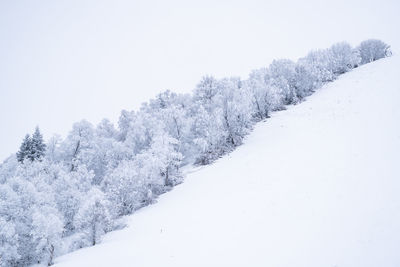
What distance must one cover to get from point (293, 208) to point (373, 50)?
61793mm

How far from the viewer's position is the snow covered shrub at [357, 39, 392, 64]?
198 feet

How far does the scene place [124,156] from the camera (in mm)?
42469

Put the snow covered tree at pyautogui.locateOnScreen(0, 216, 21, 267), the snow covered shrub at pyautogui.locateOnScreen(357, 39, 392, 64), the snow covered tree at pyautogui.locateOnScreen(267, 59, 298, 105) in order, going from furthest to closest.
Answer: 1. the snow covered shrub at pyautogui.locateOnScreen(357, 39, 392, 64)
2. the snow covered tree at pyautogui.locateOnScreen(267, 59, 298, 105)
3. the snow covered tree at pyautogui.locateOnScreen(0, 216, 21, 267)

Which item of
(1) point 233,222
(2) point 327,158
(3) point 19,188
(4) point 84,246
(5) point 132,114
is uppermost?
(5) point 132,114

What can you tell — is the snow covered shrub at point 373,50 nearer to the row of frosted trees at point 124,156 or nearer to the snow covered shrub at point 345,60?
the row of frosted trees at point 124,156

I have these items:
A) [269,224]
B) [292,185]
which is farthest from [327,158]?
[269,224]

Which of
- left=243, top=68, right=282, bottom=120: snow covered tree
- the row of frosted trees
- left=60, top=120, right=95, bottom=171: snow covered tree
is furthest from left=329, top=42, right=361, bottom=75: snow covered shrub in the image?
left=60, top=120, right=95, bottom=171: snow covered tree

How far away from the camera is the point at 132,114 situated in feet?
177

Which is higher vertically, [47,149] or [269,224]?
[47,149]

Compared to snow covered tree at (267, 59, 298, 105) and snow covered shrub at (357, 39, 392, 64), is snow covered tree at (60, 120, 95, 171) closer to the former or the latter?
snow covered tree at (267, 59, 298, 105)

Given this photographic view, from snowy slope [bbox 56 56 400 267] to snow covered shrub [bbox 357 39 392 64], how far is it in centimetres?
3358

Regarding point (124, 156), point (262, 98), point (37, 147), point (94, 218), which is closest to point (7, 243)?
point (94, 218)

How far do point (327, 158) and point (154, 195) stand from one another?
20.2m

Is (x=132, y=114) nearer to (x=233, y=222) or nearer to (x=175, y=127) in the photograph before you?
(x=175, y=127)
